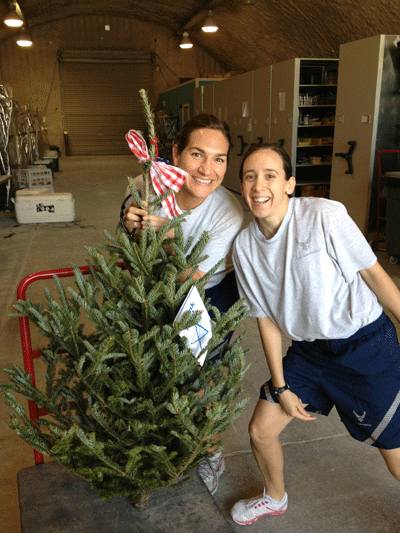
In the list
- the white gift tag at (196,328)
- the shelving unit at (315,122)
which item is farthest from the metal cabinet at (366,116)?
the white gift tag at (196,328)

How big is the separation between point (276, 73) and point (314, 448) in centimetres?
679

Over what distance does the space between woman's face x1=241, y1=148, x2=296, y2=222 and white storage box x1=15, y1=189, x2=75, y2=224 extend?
6.27m

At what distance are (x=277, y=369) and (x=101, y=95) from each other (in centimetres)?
Answer: 1901

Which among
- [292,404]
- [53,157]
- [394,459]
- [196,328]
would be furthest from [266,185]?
[53,157]

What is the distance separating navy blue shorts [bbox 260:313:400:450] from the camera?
153 cm

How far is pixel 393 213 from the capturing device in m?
5.10

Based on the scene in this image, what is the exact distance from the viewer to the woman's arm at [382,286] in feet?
4.84

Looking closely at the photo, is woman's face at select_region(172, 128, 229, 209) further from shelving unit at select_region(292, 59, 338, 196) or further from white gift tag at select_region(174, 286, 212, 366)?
shelving unit at select_region(292, 59, 338, 196)

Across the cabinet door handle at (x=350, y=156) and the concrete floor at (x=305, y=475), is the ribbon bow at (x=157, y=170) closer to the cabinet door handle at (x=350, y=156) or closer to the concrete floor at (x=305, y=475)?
the concrete floor at (x=305, y=475)

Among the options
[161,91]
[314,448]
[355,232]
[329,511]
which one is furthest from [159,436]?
[161,91]

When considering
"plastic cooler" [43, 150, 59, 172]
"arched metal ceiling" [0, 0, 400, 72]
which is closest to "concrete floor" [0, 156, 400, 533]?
"arched metal ceiling" [0, 0, 400, 72]

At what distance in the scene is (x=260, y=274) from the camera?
5.26ft

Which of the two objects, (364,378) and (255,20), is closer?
(364,378)

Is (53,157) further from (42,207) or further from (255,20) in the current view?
(255,20)
